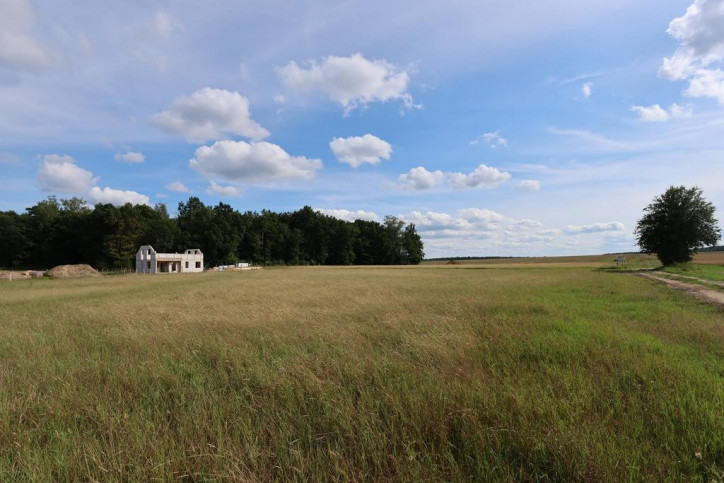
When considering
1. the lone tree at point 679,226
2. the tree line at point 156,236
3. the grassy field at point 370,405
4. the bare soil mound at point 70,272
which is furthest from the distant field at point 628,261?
the bare soil mound at point 70,272

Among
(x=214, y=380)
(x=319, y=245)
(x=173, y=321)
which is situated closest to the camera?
(x=214, y=380)

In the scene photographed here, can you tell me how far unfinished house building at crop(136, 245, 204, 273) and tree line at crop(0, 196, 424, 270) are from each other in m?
13.9

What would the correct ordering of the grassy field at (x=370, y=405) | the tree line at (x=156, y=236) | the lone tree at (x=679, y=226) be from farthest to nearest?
the tree line at (x=156, y=236) → the lone tree at (x=679, y=226) → the grassy field at (x=370, y=405)

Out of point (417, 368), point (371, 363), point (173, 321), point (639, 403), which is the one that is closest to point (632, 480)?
point (639, 403)

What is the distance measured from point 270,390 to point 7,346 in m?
7.28

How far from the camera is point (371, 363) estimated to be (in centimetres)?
582

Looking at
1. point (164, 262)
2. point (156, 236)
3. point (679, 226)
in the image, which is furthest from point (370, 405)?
point (156, 236)

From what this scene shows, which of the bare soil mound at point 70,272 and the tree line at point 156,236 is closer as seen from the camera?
the bare soil mound at point 70,272

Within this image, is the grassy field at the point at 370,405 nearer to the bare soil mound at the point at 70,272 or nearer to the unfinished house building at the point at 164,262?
the bare soil mound at the point at 70,272

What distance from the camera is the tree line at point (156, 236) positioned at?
8769 centimetres

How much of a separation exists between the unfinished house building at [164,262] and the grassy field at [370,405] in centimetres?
6864

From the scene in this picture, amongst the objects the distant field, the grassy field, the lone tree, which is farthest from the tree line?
the grassy field

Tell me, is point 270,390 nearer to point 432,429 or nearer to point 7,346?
point 432,429

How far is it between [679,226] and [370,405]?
2210 inches
